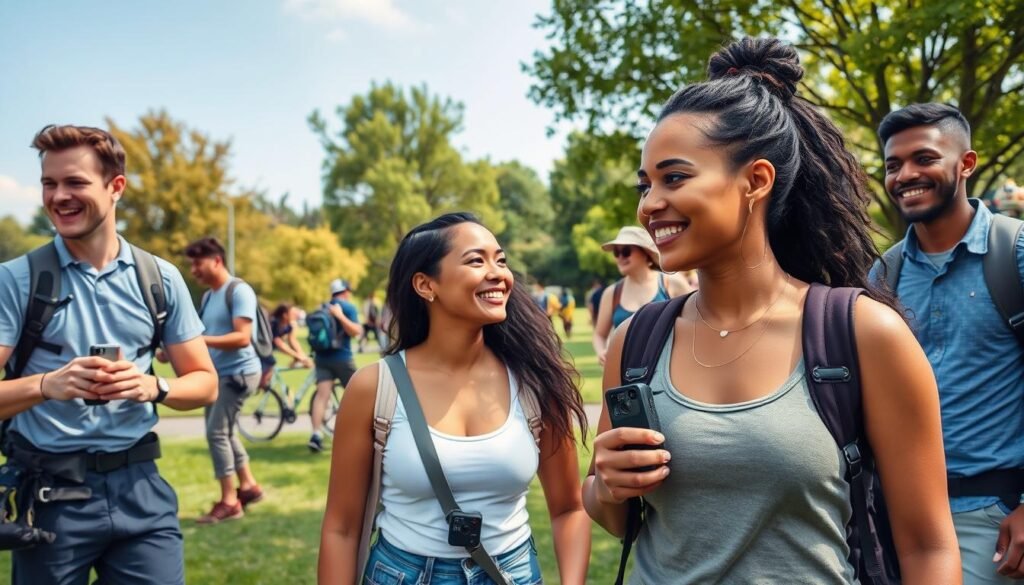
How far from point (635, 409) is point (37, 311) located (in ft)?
8.11

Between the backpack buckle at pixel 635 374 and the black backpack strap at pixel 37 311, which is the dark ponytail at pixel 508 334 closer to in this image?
the backpack buckle at pixel 635 374

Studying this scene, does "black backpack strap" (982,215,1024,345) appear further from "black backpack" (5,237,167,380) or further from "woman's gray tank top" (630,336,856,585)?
"black backpack" (5,237,167,380)

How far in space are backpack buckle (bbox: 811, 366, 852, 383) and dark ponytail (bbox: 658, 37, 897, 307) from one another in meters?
0.29

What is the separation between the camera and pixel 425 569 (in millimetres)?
2477

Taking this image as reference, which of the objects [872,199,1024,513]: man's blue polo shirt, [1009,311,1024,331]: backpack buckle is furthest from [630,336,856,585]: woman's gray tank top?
→ [1009,311,1024,331]: backpack buckle

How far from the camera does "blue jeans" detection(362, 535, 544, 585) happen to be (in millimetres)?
2475

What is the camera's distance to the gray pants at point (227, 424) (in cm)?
672

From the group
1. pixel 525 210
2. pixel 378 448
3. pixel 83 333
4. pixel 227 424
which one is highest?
pixel 525 210

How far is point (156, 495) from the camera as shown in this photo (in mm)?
3186

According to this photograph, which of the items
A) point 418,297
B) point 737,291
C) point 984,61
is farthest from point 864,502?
point 984,61

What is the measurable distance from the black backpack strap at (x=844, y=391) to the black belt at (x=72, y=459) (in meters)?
2.67

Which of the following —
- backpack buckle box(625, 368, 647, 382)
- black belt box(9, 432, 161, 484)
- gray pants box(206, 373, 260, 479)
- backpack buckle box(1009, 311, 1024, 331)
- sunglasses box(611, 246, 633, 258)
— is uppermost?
sunglasses box(611, 246, 633, 258)

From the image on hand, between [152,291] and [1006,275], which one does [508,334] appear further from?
[1006,275]

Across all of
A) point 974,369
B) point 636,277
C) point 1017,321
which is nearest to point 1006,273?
point 1017,321
